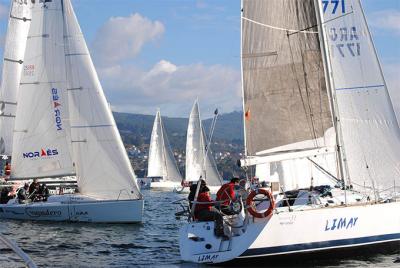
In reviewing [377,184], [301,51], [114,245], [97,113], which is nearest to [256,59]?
[301,51]

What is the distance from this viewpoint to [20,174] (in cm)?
2728

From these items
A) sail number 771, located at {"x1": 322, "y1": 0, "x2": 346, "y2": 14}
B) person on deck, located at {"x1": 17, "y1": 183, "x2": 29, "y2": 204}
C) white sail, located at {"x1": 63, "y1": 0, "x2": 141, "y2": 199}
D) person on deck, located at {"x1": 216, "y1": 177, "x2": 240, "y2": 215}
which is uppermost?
sail number 771, located at {"x1": 322, "y1": 0, "x2": 346, "y2": 14}

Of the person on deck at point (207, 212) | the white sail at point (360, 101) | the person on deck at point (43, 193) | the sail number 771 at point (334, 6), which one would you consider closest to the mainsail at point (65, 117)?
the person on deck at point (43, 193)

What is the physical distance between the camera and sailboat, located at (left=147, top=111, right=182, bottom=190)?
81.1 m

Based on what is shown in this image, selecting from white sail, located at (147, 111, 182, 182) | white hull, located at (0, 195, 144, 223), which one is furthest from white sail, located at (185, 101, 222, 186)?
white hull, located at (0, 195, 144, 223)

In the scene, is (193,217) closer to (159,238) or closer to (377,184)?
(377,184)

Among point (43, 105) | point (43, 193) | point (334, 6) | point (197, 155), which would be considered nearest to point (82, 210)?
point (43, 193)

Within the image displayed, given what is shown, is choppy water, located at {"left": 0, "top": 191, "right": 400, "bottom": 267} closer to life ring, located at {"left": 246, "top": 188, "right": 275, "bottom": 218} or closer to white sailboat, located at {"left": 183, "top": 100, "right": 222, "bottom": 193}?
life ring, located at {"left": 246, "top": 188, "right": 275, "bottom": 218}

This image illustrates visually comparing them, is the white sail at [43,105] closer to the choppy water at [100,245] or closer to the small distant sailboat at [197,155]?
the choppy water at [100,245]

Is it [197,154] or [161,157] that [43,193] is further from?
[161,157]

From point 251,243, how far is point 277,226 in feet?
2.11

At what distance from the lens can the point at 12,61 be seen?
116ft

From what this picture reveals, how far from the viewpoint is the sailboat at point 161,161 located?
81125 mm

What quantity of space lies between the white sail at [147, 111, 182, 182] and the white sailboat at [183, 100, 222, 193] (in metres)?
10.3
